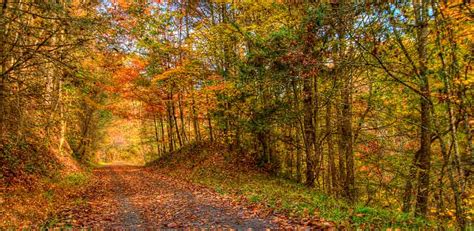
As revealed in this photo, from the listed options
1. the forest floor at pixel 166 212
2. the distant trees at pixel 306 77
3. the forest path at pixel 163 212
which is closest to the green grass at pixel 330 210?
the forest floor at pixel 166 212

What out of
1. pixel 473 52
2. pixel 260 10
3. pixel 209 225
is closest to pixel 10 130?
pixel 209 225

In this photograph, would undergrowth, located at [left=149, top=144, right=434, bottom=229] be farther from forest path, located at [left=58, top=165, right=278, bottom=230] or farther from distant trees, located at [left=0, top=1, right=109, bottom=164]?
distant trees, located at [left=0, top=1, right=109, bottom=164]

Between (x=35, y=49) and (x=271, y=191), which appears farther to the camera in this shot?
(x=271, y=191)

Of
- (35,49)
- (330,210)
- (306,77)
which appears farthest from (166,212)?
(306,77)

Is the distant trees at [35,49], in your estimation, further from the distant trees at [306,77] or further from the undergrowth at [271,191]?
the undergrowth at [271,191]

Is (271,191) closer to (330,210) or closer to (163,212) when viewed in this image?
(330,210)

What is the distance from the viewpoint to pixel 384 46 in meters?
7.03

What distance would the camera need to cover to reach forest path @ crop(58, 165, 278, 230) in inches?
270

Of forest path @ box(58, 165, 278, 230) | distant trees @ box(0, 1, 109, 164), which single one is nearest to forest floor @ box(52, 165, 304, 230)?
forest path @ box(58, 165, 278, 230)

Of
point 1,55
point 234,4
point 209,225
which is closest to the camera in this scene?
point 209,225

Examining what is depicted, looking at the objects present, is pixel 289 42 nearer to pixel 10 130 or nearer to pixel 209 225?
pixel 209 225

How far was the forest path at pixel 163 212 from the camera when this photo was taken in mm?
6867

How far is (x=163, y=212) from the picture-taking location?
8.27 m

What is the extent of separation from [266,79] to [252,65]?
1021mm
